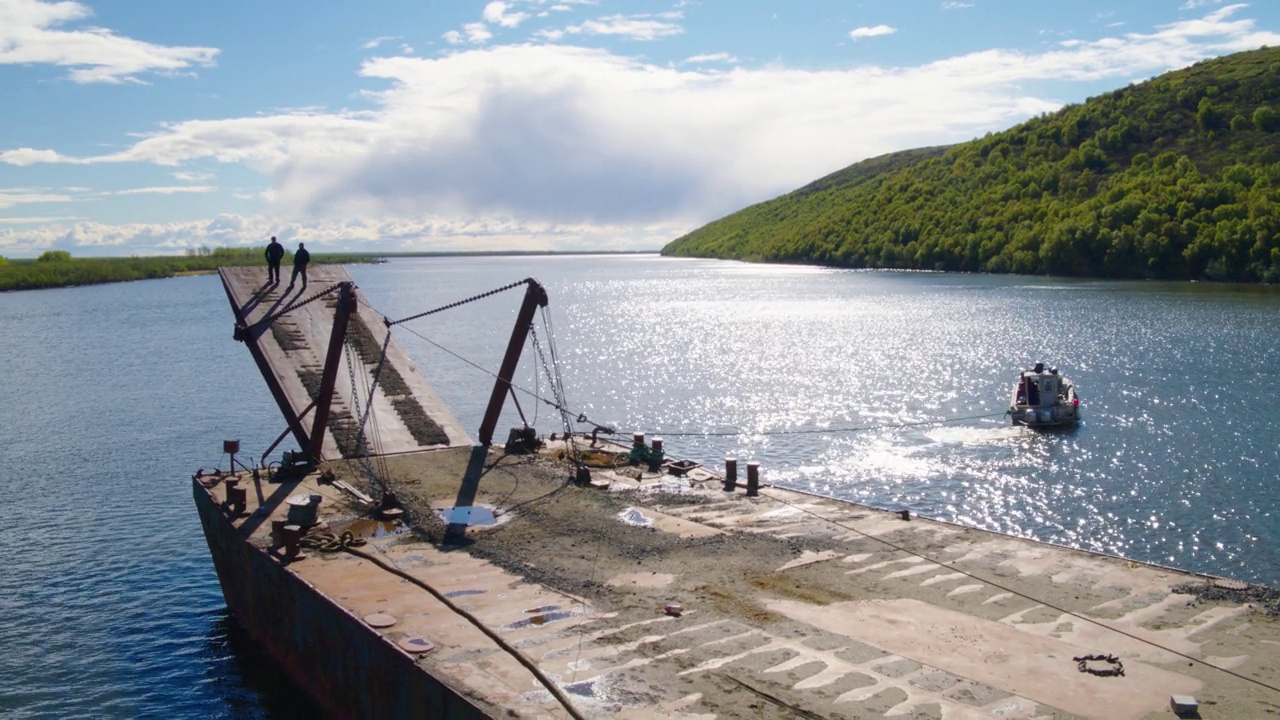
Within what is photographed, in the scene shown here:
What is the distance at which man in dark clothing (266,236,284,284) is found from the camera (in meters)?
31.7

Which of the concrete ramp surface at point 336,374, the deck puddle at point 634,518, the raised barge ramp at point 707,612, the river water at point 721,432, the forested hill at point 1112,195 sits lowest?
the river water at point 721,432

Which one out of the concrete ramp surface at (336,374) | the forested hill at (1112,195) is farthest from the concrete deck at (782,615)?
the forested hill at (1112,195)

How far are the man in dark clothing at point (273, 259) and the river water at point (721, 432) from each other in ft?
24.7

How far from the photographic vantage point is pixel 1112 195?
12231 centimetres

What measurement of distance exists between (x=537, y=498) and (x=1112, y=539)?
15.6 m

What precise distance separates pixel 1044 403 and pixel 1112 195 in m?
97.4

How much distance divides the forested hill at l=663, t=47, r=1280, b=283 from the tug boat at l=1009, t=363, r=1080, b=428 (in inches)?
2986

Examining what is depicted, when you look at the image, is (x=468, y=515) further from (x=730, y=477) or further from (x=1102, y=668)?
(x=1102, y=668)

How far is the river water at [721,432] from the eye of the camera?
67.8ft

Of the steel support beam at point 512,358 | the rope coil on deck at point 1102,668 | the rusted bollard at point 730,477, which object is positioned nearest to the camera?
the rope coil on deck at point 1102,668

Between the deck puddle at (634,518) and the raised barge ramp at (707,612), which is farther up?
the deck puddle at (634,518)

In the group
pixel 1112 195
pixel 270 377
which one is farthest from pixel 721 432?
pixel 1112 195

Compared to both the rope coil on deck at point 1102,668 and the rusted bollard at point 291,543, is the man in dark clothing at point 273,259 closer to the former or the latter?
the rusted bollard at point 291,543

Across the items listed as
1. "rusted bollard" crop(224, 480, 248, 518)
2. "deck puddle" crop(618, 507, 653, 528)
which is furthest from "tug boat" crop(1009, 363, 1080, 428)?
"rusted bollard" crop(224, 480, 248, 518)
